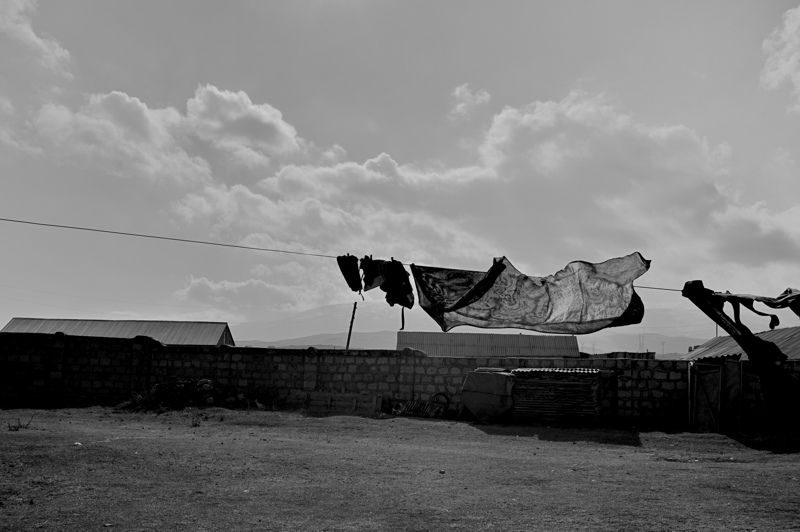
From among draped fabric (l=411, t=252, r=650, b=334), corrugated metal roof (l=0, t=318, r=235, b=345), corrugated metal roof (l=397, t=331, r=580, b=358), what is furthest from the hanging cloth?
corrugated metal roof (l=397, t=331, r=580, b=358)

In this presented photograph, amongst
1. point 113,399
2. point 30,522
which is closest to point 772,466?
point 30,522

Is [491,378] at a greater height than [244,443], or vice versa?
[491,378]

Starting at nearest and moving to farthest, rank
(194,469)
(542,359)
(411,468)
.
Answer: (194,469) < (411,468) < (542,359)

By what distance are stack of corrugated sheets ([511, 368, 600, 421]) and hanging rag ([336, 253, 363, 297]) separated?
6.52m

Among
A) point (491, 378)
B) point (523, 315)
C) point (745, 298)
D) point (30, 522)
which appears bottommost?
point (30, 522)

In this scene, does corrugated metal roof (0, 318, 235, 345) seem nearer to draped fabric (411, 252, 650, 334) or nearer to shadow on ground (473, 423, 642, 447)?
shadow on ground (473, 423, 642, 447)

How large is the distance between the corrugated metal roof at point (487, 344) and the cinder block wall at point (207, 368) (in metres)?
25.2

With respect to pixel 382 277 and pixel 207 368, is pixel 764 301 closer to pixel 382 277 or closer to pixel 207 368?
pixel 382 277

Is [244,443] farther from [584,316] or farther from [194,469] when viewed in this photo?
[584,316]

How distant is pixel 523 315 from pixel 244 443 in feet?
18.8

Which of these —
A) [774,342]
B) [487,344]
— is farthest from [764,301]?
[487,344]

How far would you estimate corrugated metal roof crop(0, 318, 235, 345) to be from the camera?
135 feet

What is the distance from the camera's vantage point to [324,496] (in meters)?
7.43

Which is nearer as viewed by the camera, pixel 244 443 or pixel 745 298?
pixel 244 443
